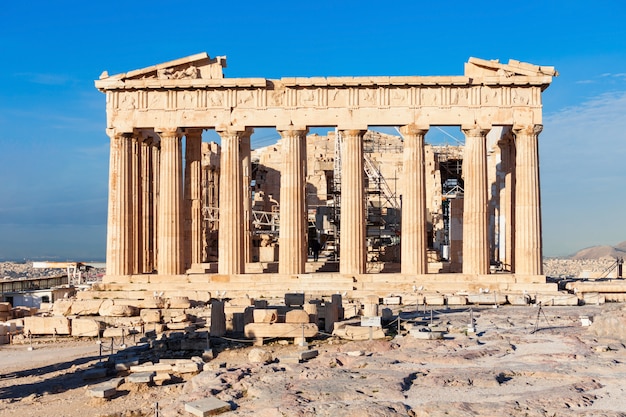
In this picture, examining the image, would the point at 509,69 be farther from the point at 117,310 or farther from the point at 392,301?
the point at 117,310

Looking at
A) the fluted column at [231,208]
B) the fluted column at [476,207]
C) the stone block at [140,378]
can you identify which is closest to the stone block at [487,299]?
the fluted column at [476,207]

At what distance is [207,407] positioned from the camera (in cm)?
1315

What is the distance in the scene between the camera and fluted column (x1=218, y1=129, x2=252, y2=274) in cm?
3641

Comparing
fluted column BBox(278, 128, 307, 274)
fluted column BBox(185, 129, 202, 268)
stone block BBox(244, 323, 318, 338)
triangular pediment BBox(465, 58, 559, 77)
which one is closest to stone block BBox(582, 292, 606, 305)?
triangular pediment BBox(465, 58, 559, 77)

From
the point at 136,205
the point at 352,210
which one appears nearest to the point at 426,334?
the point at 352,210

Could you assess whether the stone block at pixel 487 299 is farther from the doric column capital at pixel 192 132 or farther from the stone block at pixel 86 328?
the doric column capital at pixel 192 132

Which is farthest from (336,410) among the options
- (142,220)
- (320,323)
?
(142,220)

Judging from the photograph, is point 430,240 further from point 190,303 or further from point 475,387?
point 475,387

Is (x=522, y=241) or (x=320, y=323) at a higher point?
(x=522, y=241)

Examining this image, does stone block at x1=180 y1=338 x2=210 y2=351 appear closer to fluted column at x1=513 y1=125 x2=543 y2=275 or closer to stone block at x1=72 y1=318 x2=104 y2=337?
stone block at x1=72 y1=318 x2=104 y2=337

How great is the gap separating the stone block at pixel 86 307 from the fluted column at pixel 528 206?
19.9 metres

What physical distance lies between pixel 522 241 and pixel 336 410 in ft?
83.8

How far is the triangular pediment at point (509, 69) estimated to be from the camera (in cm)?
3547

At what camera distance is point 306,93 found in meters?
36.3
